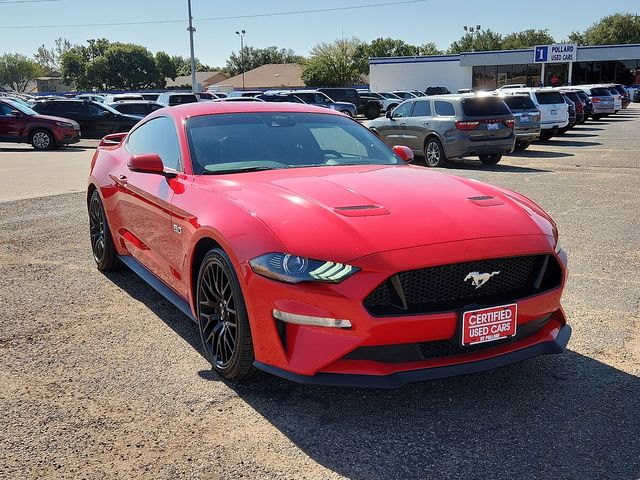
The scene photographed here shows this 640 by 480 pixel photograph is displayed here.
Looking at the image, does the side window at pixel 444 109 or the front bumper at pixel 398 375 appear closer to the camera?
the front bumper at pixel 398 375

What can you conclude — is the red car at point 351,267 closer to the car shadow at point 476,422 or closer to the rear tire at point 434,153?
the car shadow at point 476,422

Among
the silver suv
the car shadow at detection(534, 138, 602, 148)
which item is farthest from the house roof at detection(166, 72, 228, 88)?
the silver suv

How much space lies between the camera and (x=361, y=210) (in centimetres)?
344

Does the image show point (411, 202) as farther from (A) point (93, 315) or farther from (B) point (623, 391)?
(A) point (93, 315)

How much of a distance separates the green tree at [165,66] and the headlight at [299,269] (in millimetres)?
130257

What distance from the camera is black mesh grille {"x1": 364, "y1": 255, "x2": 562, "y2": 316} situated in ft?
10.2

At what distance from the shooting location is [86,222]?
8453mm

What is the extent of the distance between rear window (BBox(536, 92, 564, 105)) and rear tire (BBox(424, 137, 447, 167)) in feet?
24.1

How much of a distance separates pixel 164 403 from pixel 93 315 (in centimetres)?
171

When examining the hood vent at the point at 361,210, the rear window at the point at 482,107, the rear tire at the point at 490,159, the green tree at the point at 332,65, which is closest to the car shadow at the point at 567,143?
the rear tire at the point at 490,159

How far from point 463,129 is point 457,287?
11530 mm

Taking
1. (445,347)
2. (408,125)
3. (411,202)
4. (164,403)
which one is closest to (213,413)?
(164,403)

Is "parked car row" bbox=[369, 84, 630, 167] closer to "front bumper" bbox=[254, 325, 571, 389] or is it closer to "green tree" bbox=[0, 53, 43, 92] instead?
"front bumper" bbox=[254, 325, 571, 389]

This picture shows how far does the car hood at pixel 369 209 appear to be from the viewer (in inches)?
125
